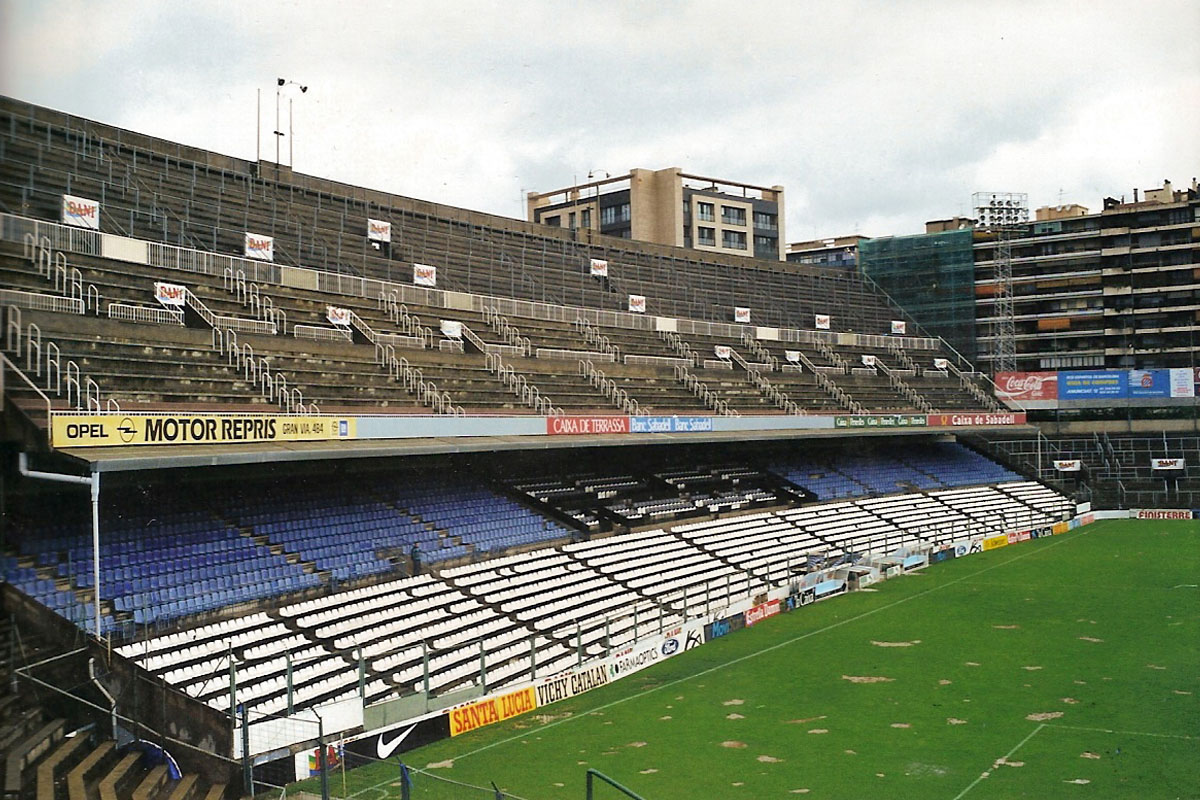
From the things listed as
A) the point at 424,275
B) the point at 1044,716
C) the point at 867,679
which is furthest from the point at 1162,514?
the point at 424,275

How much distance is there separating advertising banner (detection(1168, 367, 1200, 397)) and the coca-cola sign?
21.5 feet

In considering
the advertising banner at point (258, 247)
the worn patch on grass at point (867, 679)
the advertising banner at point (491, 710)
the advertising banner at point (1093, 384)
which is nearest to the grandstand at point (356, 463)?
the advertising banner at point (258, 247)

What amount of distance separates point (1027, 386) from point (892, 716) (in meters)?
50.4

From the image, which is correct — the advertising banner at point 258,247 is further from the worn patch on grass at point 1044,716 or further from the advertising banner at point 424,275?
the worn patch on grass at point 1044,716

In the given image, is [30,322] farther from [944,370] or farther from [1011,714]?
[944,370]

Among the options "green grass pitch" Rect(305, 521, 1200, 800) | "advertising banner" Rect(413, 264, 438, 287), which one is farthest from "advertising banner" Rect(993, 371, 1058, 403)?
"advertising banner" Rect(413, 264, 438, 287)

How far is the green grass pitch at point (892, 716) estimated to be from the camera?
16.0 m

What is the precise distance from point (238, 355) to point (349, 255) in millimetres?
12465

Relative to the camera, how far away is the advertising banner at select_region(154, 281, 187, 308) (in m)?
26.5

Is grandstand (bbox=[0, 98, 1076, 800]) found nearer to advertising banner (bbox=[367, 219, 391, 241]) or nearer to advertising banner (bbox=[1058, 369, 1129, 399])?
advertising banner (bbox=[367, 219, 391, 241])

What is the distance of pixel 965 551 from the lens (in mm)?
43031

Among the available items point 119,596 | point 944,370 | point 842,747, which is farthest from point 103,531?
point 944,370

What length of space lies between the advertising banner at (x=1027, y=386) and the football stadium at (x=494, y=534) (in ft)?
25.8

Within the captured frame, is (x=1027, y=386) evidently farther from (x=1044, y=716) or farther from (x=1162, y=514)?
(x=1044, y=716)
